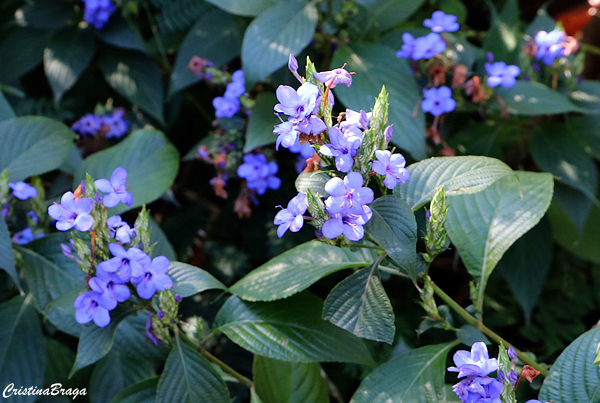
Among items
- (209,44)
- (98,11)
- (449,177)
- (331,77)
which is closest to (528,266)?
(449,177)

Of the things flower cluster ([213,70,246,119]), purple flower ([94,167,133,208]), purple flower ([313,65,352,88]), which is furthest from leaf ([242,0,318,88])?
purple flower ([313,65,352,88])

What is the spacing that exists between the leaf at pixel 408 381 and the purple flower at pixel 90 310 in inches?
15.6

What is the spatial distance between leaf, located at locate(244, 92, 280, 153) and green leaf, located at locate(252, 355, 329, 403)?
463 mm

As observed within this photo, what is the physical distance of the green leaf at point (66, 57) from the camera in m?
1.40

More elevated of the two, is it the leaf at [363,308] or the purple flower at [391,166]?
the purple flower at [391,166]

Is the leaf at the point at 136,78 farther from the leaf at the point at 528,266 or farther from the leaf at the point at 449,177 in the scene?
the leaf at the point at 528,266

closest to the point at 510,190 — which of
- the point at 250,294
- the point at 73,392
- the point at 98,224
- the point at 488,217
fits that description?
the point at 488,217

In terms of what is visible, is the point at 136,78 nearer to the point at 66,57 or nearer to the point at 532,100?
the point at 66,57

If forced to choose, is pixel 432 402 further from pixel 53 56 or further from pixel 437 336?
pixel 53 56

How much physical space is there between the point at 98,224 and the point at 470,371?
1.80ft

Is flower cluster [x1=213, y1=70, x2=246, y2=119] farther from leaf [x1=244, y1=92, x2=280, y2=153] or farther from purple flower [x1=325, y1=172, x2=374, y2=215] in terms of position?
purple flower [x1=325, y1=172, x2=374, y2=215]

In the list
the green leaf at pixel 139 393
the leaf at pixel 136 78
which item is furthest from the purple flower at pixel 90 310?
the leaf at pixel 136 78

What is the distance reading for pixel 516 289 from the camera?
1295 millimetres

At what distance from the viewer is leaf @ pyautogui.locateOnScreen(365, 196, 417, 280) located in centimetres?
62
